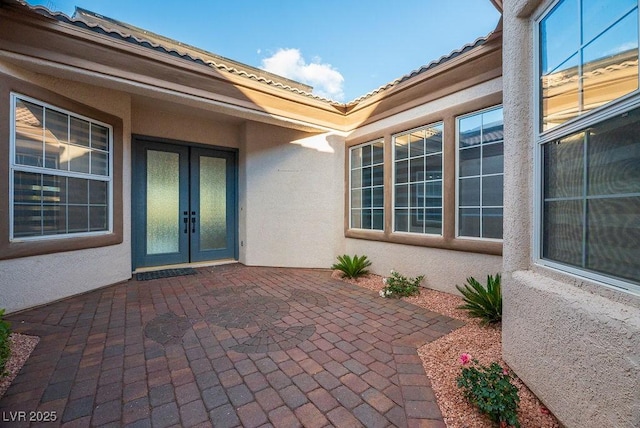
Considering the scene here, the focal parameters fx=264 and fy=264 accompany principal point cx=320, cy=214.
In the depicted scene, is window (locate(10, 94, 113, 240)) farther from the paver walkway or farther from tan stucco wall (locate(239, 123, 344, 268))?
tan stucco wall (locate(239, 123, 344, 268))

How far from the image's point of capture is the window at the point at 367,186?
5.51 metres

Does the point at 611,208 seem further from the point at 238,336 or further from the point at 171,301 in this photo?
the point at 171,301

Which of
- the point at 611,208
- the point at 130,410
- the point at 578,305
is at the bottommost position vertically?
the point at 130,410

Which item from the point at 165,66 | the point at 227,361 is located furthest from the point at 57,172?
the point at 227,361

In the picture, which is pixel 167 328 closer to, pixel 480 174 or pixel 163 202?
pixel 163 202

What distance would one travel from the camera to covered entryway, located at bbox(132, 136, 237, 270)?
5582 millimetres

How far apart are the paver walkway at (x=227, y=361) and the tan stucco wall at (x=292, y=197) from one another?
208 cm

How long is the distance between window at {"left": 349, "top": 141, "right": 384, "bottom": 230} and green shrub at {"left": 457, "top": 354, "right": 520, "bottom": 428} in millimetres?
3676

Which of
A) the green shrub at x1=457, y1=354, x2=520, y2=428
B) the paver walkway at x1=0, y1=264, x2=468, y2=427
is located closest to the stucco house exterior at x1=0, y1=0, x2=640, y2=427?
the green shrub at x1=457, y1=354, x2=520, y2=428

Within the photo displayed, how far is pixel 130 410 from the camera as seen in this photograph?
1.85 meters

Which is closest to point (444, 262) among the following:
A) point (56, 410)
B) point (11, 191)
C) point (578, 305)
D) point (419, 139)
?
point (419, 139)

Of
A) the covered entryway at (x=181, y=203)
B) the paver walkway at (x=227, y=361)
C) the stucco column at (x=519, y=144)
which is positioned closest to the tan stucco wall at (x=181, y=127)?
the covered entryway at (x=181, y=203)

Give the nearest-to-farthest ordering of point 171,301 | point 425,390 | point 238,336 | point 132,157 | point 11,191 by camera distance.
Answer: point 425,390 < point 238,336 < point 11,191 < point 171,301 < point 132,157

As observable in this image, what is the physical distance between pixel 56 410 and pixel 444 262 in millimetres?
4617
